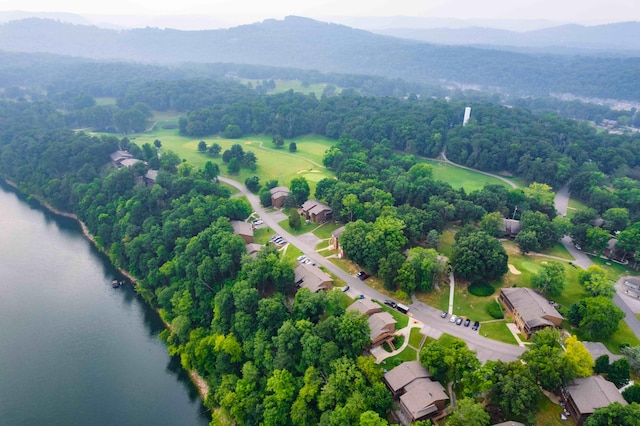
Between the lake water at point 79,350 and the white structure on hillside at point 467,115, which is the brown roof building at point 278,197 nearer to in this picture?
the lake water at point 79,350

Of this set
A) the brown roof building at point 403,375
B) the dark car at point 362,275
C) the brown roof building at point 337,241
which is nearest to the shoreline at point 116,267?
the brown roof building at point 403,375

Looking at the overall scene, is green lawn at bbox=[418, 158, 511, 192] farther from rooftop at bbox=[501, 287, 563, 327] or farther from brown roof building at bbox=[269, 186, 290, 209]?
rooftop at bbox=[501, 287, 563, 327]

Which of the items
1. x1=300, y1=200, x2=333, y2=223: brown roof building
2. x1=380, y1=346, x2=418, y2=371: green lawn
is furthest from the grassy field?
x1=380, y1=346, x2=418, y2=371: green lawn

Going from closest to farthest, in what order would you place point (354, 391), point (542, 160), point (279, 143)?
point (354, 391) < point (542, 160) < point (279, 143)

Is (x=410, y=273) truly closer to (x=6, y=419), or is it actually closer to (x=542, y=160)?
(x=6, y=419)

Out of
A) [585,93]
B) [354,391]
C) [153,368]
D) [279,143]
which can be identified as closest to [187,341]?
[153,368]

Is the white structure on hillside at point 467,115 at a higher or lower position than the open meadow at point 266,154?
higher
